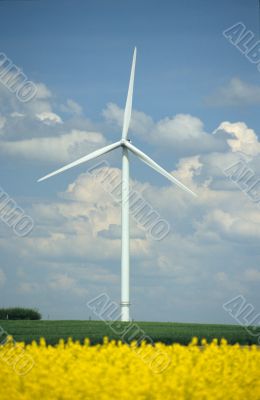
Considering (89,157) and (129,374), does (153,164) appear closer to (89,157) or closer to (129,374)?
(89,157)

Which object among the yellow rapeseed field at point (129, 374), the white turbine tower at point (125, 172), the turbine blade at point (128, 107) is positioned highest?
the turbine blade at point (128, 107)

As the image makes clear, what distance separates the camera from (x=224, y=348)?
18141 millimetres

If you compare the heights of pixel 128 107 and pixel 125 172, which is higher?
pixel 128 107

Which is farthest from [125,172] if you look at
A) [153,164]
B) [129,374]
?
[129,374]

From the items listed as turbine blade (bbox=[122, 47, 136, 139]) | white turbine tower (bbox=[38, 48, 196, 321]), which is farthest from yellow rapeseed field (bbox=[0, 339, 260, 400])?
turbine blade (bbox=[122, 47, 136, 139])

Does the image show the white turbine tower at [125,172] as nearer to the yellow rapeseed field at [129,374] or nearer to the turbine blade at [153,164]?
the turbine blade at [153,164]

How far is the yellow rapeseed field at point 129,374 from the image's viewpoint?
42.1ft

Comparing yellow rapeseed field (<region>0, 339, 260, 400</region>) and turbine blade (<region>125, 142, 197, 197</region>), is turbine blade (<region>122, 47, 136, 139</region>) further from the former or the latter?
yellow rapeseed field (<region>0, 339, 260, 400</region>)

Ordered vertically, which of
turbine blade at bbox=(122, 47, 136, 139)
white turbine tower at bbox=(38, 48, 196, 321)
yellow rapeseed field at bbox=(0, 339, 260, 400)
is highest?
turbine blade at bbox=(122, 47, 136, 139)

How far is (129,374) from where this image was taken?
48.4 ft

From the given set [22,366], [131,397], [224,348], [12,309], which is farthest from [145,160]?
[131,397]

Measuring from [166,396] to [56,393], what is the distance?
2.18 metres

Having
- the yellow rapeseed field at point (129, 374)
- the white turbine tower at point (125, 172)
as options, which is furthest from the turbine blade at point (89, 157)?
the yellow rapeseed field at point (129, 374)

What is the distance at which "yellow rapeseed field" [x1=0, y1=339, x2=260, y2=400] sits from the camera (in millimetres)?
12820
